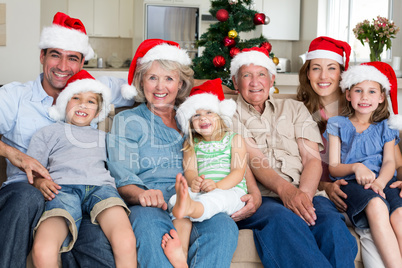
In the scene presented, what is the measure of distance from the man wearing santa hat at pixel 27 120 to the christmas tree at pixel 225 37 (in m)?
1.35

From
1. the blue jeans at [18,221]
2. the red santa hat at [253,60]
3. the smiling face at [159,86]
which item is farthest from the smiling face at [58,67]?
the red santa hat at [253,60]

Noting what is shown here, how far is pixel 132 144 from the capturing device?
6.84 ft

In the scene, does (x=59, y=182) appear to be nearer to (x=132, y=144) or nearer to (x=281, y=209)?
(x=132, y=144)

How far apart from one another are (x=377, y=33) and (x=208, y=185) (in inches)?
122

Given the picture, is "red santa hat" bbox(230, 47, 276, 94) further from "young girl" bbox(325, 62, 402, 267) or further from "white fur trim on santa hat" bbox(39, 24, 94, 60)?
"white fur trim on santa hat" bbox(39, 24, 94, 60)

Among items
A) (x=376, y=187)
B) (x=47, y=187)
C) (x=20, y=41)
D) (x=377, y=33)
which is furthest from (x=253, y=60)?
(x=20, y=41)

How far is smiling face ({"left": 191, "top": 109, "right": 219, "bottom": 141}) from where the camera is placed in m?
2.15

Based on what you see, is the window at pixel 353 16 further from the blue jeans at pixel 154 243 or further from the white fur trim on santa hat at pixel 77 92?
the blue jeans at pixel 154 243

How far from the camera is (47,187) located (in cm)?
182

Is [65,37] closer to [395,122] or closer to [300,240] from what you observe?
[300,240]

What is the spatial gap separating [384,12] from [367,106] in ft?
11.3

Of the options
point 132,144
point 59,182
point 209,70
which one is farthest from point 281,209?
point 209,70

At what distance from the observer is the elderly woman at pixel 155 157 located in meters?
1.73

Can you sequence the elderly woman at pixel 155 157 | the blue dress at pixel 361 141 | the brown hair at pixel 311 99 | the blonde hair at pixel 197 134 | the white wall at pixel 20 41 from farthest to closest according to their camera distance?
1. the white wall at pixel 20 41
2. the brown hair at pixel 311 99
3. the blue dress at pixel 361 141
4. the blonde hair at pixel 197 134
5. the elderly woman at pixel 155 157
